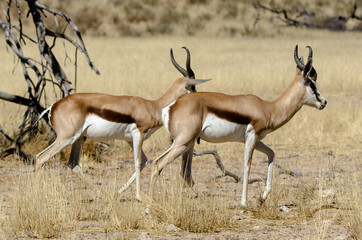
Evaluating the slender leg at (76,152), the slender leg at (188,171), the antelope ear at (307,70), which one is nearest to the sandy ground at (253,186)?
the slender leg at (188,171)

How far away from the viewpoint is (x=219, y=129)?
632cm

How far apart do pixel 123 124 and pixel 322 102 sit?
7.09ft

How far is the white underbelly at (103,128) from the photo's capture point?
22.1 feet

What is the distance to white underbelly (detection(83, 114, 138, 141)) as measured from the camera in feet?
22.1

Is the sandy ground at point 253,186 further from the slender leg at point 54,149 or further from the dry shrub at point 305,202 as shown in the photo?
the slender leg at point 54,149

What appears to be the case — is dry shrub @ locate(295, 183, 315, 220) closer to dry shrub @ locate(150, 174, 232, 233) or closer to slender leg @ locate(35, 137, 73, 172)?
dry shrub @ locate(150, 174, 232, 233)

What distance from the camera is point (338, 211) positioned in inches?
243

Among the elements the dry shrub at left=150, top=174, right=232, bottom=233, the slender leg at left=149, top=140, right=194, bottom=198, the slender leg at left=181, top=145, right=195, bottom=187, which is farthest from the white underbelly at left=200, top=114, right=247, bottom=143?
the dry shrub at left=150, top=174, right=232, bottom=233

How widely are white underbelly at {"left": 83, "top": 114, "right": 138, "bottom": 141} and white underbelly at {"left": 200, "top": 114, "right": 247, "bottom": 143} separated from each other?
0.90 metres

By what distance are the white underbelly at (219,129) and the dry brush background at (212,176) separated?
0.58 meters

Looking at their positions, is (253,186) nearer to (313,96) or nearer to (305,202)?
(305,202)

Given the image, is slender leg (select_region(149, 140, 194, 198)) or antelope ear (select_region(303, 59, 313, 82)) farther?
antelope ear (select_region(303, 59, 313, 82))

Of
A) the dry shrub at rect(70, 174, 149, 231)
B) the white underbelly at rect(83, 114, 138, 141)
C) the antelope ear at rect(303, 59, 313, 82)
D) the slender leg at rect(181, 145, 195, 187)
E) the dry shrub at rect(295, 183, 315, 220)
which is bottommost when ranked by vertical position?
the dry shrub at rect(70, 174, 149, 231)

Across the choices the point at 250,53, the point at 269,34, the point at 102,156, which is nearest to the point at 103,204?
the point at 102,156
